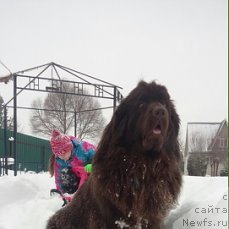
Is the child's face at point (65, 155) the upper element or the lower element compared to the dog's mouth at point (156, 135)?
lower

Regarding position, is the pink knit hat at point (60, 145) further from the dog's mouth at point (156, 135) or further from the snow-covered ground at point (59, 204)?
the dog's mouth at point (156, 135)

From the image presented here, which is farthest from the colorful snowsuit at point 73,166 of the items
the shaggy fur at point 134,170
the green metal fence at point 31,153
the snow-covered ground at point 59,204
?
the green metal fence at point 31,153

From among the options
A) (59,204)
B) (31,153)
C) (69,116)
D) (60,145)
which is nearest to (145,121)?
(60,145)

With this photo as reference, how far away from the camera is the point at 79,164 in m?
4.69

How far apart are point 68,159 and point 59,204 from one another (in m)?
0.88

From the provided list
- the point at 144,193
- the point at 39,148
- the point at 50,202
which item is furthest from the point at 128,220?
the point at 39,148

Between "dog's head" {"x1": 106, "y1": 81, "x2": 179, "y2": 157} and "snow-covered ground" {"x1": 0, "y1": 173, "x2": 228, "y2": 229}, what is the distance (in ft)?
2.31

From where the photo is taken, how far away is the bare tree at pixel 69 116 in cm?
1622

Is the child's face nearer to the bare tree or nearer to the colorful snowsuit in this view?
the colorful snowsuit

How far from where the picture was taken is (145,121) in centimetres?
246

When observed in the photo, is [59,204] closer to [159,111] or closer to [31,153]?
[159,111]

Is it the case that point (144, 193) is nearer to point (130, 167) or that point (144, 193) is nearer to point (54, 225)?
point (130, 167)

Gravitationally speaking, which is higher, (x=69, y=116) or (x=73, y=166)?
(x=69, y=116)

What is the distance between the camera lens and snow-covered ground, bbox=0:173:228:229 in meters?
2.81
